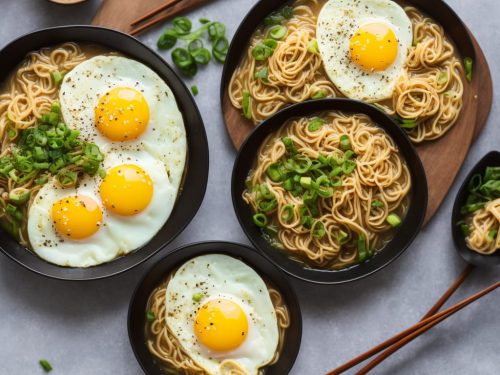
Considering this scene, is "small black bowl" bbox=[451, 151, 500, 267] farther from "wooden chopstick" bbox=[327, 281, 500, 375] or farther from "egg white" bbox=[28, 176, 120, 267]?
"egg white" bbox=[28, 176, 120, 267]

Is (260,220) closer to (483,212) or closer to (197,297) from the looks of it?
(197,297)

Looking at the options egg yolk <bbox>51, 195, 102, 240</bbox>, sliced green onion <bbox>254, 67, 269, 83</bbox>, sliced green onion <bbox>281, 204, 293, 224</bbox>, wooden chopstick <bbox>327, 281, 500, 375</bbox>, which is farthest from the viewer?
sliced green onion <bbox>254, 67, 269, 83</bbox>

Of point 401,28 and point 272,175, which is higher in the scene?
point 401,28

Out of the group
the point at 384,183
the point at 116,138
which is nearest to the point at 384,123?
the point at 384,183

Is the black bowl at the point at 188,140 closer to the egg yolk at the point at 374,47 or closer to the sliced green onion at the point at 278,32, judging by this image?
the sliced green onion at the point at 278,32

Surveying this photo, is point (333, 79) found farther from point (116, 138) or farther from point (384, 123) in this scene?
point (116, 138)

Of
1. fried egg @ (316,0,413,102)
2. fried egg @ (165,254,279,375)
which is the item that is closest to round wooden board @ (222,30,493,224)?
fried egg @ (316,0,413,102)

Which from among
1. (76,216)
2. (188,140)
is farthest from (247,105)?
(76,216)
